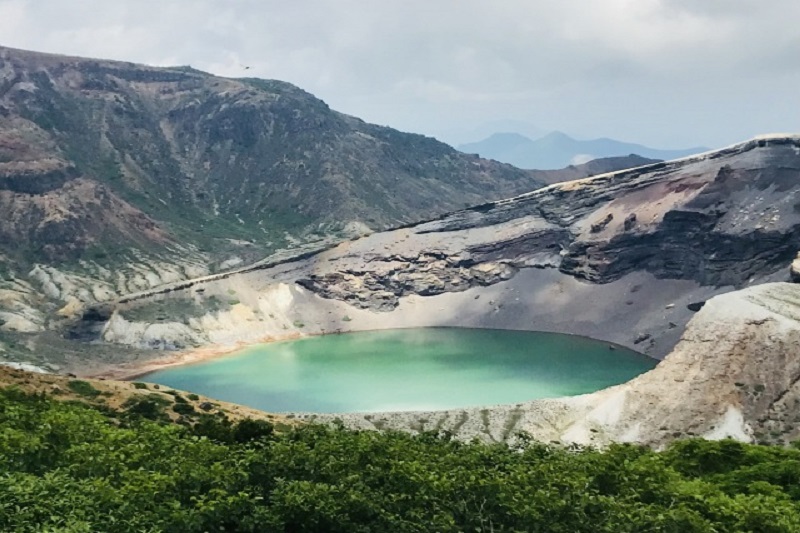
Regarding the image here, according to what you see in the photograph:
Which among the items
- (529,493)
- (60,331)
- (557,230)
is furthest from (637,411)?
(60,331)

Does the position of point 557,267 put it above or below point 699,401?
above

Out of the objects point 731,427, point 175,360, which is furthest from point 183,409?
point 175,360

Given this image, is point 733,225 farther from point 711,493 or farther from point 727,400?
point 711,493

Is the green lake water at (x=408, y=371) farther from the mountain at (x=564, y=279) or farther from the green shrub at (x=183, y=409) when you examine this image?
the green shrub at (x=183, y=409)

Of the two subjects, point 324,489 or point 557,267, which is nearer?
point 324,489

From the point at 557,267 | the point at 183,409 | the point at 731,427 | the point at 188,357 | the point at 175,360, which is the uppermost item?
the point at 557,267

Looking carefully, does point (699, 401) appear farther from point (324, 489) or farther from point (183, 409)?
point (324, 489)

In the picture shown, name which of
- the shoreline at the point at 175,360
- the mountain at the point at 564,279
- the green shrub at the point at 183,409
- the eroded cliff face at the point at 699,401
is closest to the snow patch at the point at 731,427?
the eroded cliff face at the point at 699,401
